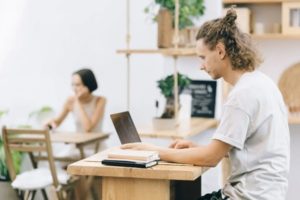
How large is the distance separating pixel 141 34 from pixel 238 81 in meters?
2.98

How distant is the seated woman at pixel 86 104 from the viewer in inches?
212

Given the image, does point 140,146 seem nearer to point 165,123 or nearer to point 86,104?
point 165,123

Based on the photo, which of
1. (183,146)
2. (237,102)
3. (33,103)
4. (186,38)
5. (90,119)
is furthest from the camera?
(33,103)

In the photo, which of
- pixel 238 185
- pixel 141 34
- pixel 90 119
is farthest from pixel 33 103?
pixel 238 185

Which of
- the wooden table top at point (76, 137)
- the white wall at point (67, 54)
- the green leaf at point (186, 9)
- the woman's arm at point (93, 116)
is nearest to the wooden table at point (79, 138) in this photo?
the wooden table top at point (76, 137)

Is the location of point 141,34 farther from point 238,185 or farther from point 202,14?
point 238,185

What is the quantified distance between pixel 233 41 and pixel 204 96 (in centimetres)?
214

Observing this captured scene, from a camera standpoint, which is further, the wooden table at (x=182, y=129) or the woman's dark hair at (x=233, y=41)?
the wooden table at (x=182, y=129)

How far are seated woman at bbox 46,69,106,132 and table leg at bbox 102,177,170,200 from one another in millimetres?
2620

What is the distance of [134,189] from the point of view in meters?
2.71

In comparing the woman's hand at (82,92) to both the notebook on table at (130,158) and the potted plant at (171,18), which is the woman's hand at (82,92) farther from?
the notebook on table at (130,158)

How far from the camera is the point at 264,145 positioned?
2617 millimetres

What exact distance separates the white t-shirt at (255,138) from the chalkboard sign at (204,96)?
2.15 meters

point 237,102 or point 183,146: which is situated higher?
point 237,102
